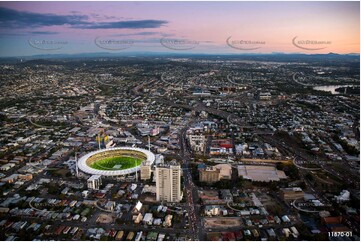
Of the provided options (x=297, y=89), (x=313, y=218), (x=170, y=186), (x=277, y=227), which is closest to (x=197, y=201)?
(x=170, y=186)

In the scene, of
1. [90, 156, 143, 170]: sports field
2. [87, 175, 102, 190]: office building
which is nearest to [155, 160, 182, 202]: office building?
[87, 175, 102, 190]: office building

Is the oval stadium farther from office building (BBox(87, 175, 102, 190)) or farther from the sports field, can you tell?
office building (BBox(87, 175, 102, 190))

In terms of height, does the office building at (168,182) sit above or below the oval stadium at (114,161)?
above

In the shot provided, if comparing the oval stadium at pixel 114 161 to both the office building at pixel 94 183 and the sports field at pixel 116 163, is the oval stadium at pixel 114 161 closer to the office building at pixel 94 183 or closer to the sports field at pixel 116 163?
the sports field at pixel 116 163

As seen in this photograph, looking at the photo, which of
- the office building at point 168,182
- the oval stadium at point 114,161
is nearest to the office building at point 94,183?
the oval stadium at point 114,161

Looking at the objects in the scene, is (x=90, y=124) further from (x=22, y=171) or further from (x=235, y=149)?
(x=235, y=149)

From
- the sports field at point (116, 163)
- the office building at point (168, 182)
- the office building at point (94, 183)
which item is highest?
the office building at point (168, 182)

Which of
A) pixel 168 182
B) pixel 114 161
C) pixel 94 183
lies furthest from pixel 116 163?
pixel 168 182

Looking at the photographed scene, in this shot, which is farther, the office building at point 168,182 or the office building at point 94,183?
the office building at point 94,183

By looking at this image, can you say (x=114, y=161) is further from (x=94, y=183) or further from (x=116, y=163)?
(x=94, y=183)
